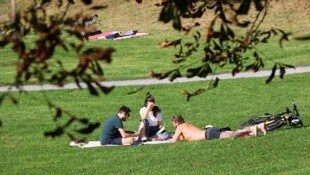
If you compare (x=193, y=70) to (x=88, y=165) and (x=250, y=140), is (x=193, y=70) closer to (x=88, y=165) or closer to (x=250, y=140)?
(x=88, y=165)

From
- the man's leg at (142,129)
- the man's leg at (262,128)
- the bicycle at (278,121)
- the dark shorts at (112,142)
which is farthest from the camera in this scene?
the bicycle at (278,121)

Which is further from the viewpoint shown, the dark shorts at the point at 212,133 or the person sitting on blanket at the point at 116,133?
the person sitting on blanket at the point at 116,133

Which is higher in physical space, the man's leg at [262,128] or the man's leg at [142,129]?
the man's leg at [262,128]

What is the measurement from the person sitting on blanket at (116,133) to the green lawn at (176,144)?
0.53 meters

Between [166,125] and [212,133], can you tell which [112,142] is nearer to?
[212,133]

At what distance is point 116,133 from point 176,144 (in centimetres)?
147

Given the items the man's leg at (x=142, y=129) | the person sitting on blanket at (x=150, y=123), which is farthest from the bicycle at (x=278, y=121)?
the man's leg at (x=142, y=129)

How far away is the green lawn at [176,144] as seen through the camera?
1452cm

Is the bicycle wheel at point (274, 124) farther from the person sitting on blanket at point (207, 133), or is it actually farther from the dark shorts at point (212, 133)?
the dark shorts at point (212, 133)

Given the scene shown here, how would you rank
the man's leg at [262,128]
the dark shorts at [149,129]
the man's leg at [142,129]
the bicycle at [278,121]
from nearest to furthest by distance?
the man's leg at [262,128] < the man's leg at [142,129] < the bicycle at [278,121] < the dark shorts at [149,129]

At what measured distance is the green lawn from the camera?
1452 centimetres

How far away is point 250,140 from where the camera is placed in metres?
16.2

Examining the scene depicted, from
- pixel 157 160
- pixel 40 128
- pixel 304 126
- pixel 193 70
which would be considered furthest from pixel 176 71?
pixel 40 128

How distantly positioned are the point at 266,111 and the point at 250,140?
225 inches
